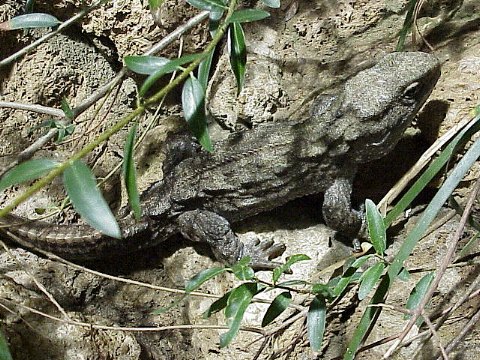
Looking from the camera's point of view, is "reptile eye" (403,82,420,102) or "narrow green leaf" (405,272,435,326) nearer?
"narrow green leaf" (405,272,435,326)

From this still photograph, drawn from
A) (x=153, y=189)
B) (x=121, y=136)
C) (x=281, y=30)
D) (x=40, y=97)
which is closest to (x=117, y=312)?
(x=153, y=189)

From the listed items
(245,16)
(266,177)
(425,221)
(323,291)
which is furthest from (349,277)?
(266,177)

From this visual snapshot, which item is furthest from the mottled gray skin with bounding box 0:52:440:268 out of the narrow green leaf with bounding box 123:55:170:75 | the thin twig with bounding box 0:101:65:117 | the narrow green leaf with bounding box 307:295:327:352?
the narrow green leaf with bounding box 123:55:170:75

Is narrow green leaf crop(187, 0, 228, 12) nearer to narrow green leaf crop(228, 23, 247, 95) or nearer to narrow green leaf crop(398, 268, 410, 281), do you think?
narrow green leaf crop(228, 23, 247, 95)

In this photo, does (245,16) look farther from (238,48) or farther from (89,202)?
(89,202)

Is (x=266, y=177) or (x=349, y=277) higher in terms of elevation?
(x=349, y=277)

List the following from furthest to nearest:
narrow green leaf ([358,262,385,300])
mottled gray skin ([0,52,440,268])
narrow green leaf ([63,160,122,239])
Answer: mottled gray skin ([0,52,440,268])
narrow green leaf ([358,262,385,300])
narrow green leaf ([63,160,122,239])

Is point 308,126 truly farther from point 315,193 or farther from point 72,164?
point 72,164
